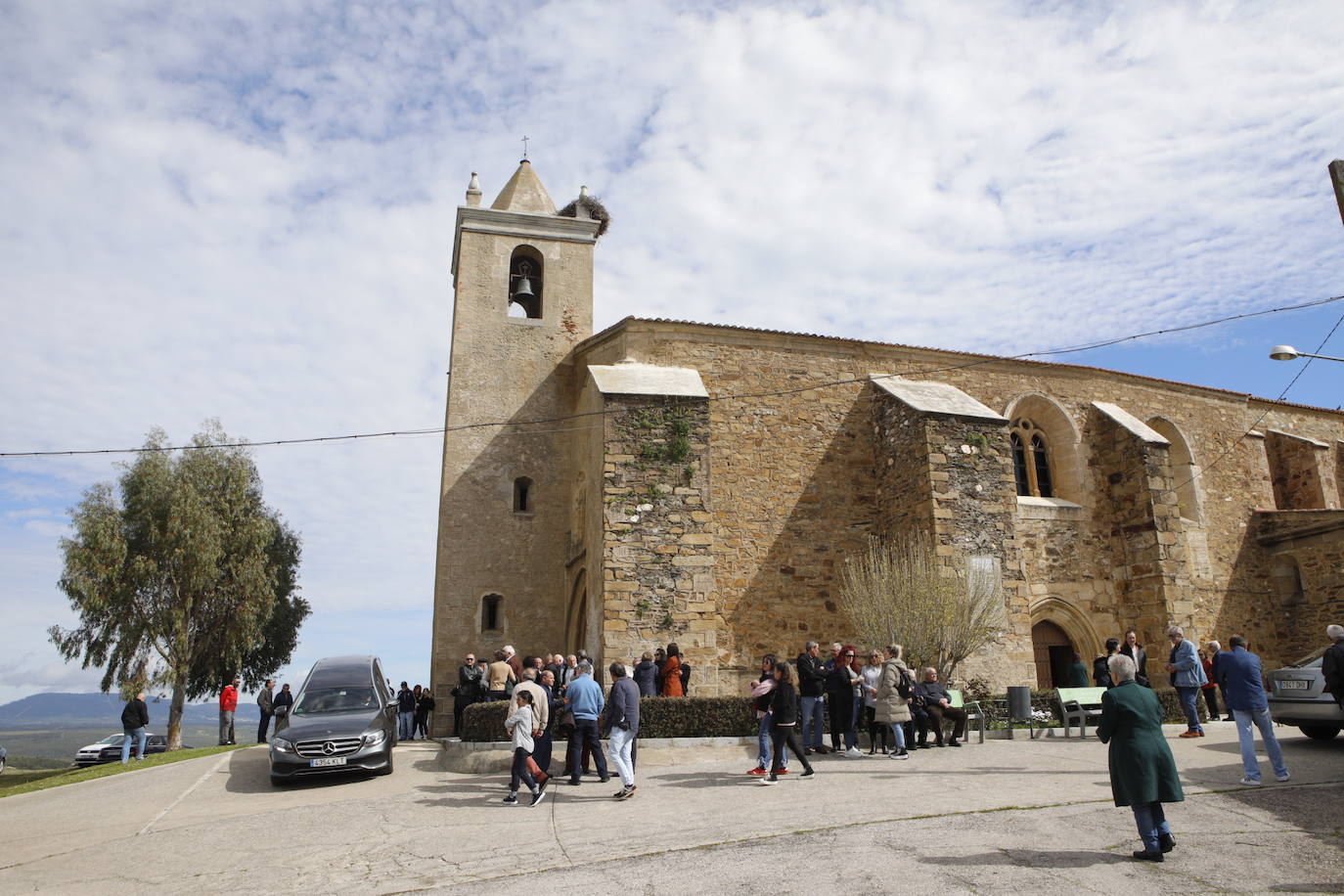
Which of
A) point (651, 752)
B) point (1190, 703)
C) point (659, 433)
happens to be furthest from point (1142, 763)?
point (659, 433)

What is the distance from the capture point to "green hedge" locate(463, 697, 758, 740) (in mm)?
10961

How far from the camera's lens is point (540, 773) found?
875cm

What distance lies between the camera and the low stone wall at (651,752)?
10.7 m

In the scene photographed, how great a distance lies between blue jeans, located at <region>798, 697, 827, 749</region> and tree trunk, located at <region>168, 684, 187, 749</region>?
1780 cm

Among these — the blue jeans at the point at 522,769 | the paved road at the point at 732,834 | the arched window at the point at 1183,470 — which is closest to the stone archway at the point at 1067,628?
the arched window at the point at 1183,470

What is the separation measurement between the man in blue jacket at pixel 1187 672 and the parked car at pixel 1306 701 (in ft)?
2.50

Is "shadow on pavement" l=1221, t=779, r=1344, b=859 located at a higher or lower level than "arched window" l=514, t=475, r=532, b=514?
lower

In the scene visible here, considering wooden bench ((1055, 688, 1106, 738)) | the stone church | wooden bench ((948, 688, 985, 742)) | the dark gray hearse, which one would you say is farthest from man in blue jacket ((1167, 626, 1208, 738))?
the dark gray hearse

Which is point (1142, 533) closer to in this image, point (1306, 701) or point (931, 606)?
point (931, 606)

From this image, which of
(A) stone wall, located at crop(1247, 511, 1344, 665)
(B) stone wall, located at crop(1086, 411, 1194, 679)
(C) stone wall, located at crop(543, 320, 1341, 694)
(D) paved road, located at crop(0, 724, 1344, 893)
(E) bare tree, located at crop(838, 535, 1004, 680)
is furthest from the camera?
(A) stone wall, located at crop(1247, 511, 1344, 665)

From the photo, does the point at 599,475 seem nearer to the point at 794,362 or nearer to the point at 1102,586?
the point at 794,362

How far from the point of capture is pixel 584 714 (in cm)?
933

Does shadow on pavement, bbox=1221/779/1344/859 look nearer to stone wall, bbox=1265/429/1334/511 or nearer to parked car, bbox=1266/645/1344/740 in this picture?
parked car, bbox=1266/645/1344/740

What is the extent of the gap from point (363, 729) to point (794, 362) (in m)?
11.0
